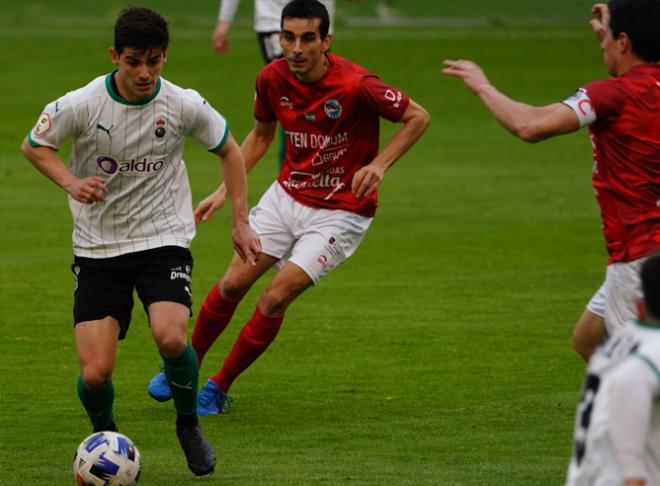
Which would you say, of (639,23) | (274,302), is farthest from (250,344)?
(639,23)

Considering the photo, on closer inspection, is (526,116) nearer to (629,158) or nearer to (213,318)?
(629,158)

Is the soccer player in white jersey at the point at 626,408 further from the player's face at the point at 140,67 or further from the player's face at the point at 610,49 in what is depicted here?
the player's face at the point at 140,67

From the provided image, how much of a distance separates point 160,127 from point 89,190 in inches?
27.8

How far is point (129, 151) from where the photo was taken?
731 centimetres

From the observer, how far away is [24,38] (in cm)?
3130

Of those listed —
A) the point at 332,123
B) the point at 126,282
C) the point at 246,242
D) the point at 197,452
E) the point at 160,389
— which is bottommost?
the point at 160,389

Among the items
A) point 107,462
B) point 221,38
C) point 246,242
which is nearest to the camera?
point 107,462

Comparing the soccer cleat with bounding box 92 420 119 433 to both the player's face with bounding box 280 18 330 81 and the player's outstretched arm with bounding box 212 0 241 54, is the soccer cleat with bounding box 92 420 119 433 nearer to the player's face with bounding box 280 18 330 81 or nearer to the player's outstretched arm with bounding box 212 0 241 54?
the player's face with bounding box 280 18 330 81

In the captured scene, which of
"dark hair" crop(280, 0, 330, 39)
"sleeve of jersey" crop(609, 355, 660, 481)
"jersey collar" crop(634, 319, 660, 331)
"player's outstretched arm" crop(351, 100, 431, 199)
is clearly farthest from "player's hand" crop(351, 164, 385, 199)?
"sleeve of jersey" crop(609, 355, 660, 481)

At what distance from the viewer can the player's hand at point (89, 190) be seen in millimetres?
6750

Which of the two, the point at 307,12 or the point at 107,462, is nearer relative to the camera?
the point at 107,462

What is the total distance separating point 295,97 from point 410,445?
217cm

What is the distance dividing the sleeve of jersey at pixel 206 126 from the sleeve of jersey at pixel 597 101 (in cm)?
184

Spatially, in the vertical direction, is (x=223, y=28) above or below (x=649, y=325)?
below
